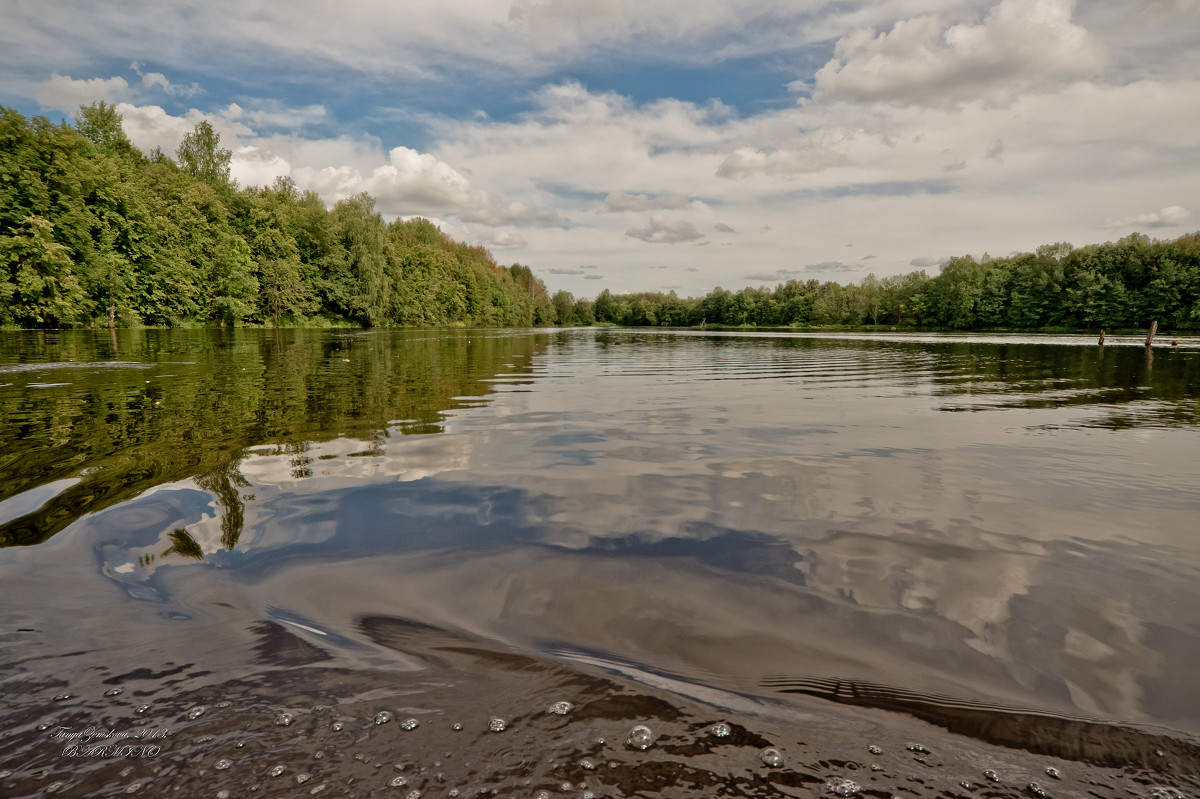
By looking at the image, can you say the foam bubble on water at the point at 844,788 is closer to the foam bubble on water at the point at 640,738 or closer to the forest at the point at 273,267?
the foam bubble on water at the point at 640,738

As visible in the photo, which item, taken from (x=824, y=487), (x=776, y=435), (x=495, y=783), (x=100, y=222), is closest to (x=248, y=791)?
(x=495, y=783)

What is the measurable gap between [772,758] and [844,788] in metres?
0.31

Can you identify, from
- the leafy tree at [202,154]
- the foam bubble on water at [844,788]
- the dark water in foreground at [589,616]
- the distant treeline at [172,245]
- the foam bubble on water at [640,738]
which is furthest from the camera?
the leafy tree at [202,154]

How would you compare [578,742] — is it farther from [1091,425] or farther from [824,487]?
[1091,425]

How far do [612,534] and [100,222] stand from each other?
212 feet

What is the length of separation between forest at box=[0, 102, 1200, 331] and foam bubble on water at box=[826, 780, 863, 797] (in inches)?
2232

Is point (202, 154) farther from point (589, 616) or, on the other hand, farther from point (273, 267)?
point (589, 616)

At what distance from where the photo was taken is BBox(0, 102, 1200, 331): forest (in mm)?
44844

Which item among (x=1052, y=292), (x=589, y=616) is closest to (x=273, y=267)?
(x=589, y=616)

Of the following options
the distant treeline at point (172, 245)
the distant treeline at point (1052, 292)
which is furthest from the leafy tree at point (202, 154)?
the distant treeline at point (1052, 292)

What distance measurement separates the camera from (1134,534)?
5910mm

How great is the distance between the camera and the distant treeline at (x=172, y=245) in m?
43.7

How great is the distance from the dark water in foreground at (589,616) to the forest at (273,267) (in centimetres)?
5084

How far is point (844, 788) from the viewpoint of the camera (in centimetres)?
246
